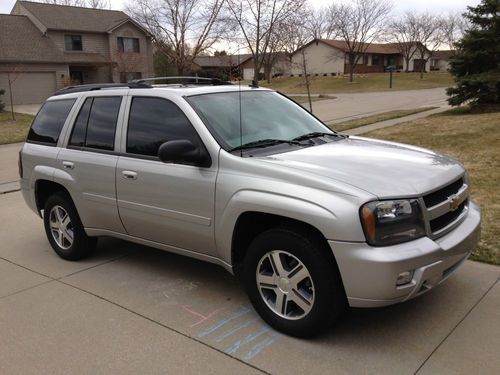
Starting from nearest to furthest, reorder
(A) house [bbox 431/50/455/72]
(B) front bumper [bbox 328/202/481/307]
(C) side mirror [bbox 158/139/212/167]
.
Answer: (B) front bumper [bbox 328/202/481/307] < (C) side mirror [bbox 158/139/212/167] < (A) house [bbox 431/50/455/72]

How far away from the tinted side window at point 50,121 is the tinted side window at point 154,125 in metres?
1.13

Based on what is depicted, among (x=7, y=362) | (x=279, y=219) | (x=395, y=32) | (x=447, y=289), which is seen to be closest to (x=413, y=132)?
(x=447, y=289)

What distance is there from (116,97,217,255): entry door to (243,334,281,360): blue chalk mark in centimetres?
84

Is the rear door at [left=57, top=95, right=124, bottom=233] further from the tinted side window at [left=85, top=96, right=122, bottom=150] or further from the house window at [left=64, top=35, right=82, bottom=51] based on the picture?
the house window at [left=64, top=35, right=82, bottom=51]

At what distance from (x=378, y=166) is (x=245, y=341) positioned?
1.55 meters

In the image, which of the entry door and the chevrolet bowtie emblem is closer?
the chevrolet bowtie emblem

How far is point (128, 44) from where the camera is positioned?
45812mm

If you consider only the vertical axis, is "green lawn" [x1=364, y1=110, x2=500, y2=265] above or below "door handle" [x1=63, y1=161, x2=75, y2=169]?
below

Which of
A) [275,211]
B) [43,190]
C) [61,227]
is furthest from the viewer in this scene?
[43,190]

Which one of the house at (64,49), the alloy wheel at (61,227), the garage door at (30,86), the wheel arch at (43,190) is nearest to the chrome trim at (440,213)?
the alloy wheel at (61,227)

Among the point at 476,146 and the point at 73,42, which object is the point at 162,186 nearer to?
the point at 476,146

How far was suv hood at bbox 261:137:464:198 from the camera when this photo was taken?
133 inches

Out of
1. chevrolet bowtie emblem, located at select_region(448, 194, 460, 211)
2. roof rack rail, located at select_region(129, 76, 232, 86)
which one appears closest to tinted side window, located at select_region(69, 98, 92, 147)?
roof rack rail, located at select_region(129, 76, 232, 86)

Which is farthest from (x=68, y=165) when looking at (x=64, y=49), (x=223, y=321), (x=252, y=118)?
(x=64, y=49)
